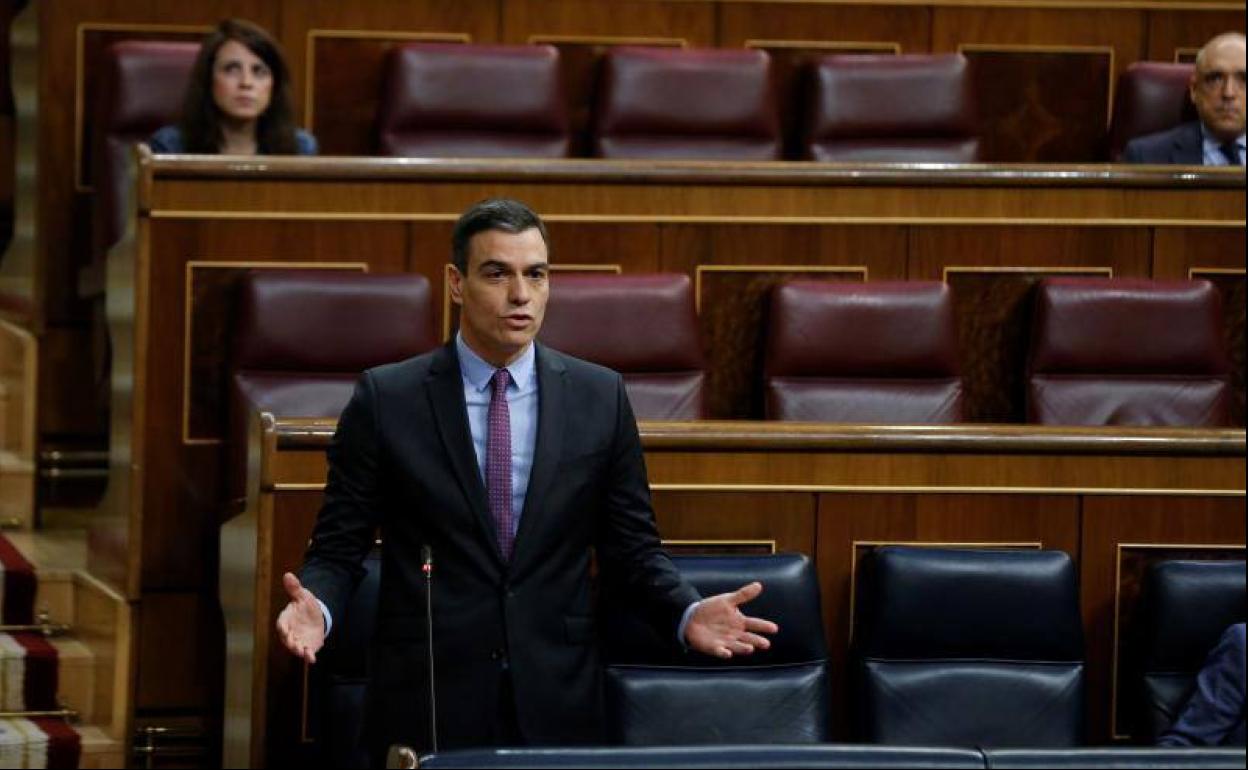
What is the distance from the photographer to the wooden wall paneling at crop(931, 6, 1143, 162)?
198 centimetres

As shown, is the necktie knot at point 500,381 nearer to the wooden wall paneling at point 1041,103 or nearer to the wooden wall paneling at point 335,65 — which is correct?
the wooden wall paneling at point 335,65

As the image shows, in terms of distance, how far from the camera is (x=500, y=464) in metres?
1.00

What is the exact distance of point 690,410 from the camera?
146 centimetres

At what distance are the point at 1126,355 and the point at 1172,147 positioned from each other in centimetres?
28

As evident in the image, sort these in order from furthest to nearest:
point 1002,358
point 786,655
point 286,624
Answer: point 1002,358
point 786,655
point 286,624

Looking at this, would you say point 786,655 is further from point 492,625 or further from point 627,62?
Result: point 627,62

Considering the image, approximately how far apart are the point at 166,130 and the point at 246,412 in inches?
12.9

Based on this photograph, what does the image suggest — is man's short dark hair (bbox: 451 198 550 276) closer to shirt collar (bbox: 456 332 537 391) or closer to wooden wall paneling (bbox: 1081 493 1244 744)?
shirt collar (bbox: 456 332 537 391)

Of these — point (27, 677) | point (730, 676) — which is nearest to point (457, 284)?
point (730, 676)

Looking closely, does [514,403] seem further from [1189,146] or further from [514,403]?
[1189,146]

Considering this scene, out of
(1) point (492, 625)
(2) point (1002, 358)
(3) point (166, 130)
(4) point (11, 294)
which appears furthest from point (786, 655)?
(4) point (11, 294)

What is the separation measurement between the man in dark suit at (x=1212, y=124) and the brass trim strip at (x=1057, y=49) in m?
0.22

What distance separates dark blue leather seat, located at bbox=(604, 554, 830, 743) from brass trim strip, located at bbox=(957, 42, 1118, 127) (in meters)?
0.91

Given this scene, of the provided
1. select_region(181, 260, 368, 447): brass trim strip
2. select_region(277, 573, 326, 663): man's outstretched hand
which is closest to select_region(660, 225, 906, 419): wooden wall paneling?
select_region(181, 260, 368, 447): brass trim strip
